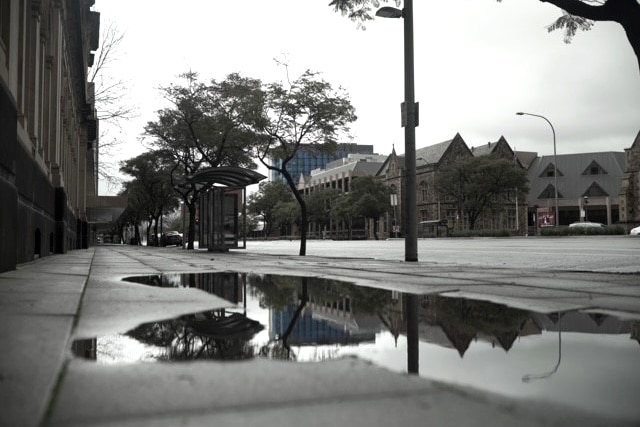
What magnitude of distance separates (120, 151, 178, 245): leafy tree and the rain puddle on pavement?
106 feet

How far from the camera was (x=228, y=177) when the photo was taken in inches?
888

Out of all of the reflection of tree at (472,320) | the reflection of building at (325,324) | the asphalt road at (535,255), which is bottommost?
the asphalt road at (535,255)

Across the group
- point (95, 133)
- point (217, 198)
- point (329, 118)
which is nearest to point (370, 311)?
point (329, 118)

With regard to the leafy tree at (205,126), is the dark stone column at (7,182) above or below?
below

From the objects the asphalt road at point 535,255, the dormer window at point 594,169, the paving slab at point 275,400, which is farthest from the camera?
the dormer window at point 594,169

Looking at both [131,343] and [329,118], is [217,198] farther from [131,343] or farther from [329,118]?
[131,343]

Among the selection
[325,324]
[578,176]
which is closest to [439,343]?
[325,324]

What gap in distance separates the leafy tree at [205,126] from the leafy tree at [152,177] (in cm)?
174

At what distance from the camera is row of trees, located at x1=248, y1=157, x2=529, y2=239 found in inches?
2886

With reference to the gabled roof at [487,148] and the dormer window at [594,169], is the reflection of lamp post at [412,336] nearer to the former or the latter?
the gabled roof at [487,148]

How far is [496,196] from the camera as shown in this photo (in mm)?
76625

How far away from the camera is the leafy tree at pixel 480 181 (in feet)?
238

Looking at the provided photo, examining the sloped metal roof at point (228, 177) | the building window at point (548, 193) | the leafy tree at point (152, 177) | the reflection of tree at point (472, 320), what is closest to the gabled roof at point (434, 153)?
the building window at point (548, 193)

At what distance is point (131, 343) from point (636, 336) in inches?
108
